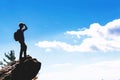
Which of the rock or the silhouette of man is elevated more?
the silhouette of man

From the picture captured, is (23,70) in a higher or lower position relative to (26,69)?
lower

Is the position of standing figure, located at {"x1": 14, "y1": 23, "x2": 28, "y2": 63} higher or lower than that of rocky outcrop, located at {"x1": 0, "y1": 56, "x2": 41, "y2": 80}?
higher

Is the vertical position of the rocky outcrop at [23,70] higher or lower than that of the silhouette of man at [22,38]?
lower

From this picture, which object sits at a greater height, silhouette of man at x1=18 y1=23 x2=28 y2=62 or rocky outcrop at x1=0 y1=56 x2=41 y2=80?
silhouette of man at x1=18 y1=23 x2=28 y2=62

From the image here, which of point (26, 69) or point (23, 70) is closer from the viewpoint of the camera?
point (23, 70)

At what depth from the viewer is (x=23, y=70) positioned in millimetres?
20984

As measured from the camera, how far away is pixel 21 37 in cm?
2011

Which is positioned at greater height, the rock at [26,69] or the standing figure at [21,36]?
the standing figure at [21,36]

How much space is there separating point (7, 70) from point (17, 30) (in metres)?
4.00

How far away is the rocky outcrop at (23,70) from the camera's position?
2075cm

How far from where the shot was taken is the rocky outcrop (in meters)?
20.8

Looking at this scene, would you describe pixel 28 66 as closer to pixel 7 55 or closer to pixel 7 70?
pixel 7 70

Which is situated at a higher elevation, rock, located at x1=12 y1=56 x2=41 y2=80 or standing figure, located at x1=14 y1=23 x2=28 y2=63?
standing figure, located at x1=14 y1=23 x2=28 y2=63

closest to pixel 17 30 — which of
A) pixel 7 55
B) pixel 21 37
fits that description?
pixel 21 37
